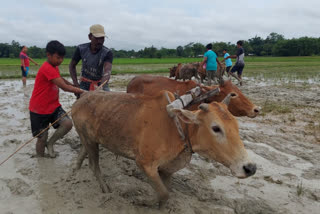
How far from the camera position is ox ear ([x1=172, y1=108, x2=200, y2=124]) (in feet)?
8.25

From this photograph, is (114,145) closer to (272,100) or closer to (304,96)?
(272,100)

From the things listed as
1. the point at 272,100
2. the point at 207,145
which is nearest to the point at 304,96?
the point at 272,100

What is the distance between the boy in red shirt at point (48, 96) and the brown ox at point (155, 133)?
71cm

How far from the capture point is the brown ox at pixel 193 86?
4367 mm

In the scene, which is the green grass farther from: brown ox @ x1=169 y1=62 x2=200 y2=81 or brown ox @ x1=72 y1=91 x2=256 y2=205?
brown ox @ x1=72 y1=91 x2=256 y2=205

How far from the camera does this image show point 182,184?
3551mm

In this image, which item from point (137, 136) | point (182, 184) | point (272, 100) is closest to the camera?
point (137, 136)

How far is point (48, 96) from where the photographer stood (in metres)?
4.19

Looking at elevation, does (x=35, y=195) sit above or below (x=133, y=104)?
Result: below

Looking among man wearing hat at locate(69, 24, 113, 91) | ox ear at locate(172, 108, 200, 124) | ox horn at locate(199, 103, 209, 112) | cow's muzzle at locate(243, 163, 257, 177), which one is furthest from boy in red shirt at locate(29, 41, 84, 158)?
cow's muzzle at locate(243, 163, 257, 177)

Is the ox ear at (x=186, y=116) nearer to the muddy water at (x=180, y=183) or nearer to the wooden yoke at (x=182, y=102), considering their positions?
the wooden yoke at (x=182, y=102)

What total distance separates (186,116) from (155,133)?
439 mm

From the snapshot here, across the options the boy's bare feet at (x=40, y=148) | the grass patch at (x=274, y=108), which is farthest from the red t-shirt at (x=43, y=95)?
the grass patch at (x=274, y=108)

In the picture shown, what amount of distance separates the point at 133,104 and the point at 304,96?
332 inches
